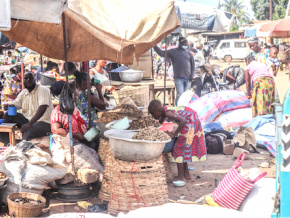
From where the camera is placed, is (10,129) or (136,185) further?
(10,129)

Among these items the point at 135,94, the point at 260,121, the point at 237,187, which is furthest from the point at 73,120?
the point at 260,121

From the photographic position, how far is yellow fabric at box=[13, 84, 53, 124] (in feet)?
22.9

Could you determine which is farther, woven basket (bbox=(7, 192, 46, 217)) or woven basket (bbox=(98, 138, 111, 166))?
woven basket (bbox=(98, 138, 111, 166))

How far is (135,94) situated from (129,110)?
1.90 ft

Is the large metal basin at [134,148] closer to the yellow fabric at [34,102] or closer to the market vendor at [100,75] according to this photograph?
Result: the yellow fabric at [34,102]

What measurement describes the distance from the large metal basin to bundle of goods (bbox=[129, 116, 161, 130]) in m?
0.70

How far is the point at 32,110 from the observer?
7121 mm

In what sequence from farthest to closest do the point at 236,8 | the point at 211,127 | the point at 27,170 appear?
the point at 236,8, the point at 211,127, the point at 27,170

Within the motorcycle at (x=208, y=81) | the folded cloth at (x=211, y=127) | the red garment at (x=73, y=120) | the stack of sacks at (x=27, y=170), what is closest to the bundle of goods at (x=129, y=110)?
the red garment at (x=73, y=120)

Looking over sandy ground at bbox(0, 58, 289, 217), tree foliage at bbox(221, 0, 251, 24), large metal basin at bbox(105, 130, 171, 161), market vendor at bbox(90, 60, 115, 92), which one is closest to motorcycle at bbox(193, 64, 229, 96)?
market vendor at bbox(90, 60, 115, 92)

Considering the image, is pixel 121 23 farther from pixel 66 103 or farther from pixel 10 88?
pixel 10 88

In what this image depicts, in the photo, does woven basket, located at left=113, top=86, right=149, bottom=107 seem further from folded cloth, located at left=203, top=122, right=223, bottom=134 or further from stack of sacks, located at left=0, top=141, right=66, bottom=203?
folded cloth, located at left=203, top=122, right=223, bottom=134

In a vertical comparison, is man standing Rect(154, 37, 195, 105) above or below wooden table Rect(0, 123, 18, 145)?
above

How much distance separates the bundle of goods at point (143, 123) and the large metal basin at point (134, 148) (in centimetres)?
70
